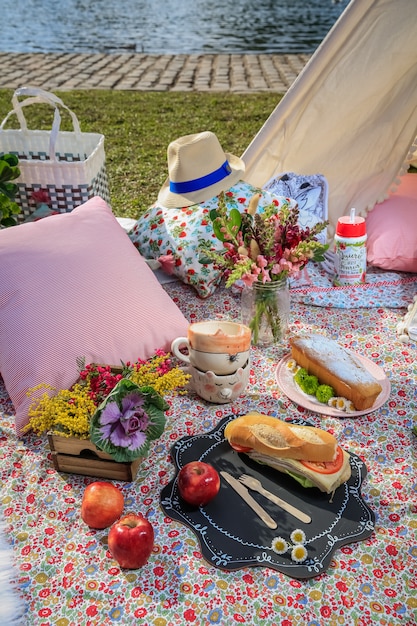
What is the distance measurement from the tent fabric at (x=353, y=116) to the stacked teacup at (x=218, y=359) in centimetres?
128

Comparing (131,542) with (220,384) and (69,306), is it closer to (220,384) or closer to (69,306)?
(220,384)

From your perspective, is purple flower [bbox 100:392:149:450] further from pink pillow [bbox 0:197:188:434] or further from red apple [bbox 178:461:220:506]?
pink pillow [bbox 0:197:188:434]

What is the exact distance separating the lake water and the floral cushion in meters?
6.48

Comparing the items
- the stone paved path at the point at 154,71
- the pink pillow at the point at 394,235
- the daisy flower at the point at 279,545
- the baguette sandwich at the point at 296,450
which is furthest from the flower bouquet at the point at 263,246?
the stone paved path at the point at 154,71

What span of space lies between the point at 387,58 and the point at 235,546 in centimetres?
224

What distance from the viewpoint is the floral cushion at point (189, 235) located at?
104 inches

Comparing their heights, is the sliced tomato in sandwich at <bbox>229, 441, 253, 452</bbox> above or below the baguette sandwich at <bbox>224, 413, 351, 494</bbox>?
below

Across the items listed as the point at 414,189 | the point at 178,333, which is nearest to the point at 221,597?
the point at 178,333

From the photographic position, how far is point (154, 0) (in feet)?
49.4

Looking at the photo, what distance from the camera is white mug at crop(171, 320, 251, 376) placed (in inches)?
76.3

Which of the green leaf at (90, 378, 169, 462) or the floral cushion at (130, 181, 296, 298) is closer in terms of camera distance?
the green leaf at (90, 378, 169, 462)

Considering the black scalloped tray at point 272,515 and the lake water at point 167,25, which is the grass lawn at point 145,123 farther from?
the lake water at point 167,25

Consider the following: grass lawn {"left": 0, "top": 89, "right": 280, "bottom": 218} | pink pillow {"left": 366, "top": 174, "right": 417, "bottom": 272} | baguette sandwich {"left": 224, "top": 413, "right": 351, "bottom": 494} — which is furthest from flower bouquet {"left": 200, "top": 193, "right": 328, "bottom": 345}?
grass lawn {"left": 0, "top": 89, "right": 280, "bottom": 218}

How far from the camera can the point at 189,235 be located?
2.68m
